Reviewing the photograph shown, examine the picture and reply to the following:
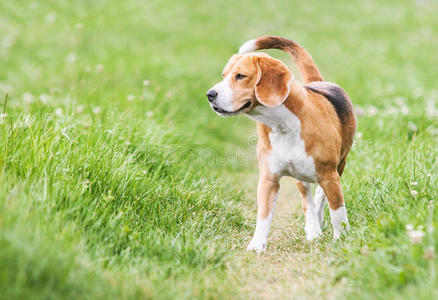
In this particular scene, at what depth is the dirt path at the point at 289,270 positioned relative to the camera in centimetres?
283

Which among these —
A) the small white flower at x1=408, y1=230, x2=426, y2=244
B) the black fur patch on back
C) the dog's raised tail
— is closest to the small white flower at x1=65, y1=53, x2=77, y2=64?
the dog's raised tail

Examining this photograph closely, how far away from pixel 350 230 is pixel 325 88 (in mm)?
1349

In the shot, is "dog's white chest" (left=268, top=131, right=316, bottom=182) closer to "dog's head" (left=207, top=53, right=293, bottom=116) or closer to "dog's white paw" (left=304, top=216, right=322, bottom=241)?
"dog's head" (left=207, top=53, right=293, bottom=116)

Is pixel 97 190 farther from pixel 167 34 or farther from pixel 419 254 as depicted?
pixel 167 34

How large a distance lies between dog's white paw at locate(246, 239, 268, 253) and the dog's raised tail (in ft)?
5.16

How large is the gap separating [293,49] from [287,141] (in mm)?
1282

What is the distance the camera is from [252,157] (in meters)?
6.94

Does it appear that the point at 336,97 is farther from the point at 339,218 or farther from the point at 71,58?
the point at 71,58

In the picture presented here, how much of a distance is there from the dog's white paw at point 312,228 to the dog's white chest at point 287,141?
615mm

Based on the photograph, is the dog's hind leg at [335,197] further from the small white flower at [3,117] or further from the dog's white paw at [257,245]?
the small white flower at [3,117]

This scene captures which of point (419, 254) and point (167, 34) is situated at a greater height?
point (167, 34)

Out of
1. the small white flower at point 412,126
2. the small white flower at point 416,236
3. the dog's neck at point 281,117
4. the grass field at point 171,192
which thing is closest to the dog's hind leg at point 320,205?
the grass field at point 171,192

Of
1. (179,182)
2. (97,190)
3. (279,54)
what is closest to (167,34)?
(279,54)

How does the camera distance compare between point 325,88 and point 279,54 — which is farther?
point 279,54
